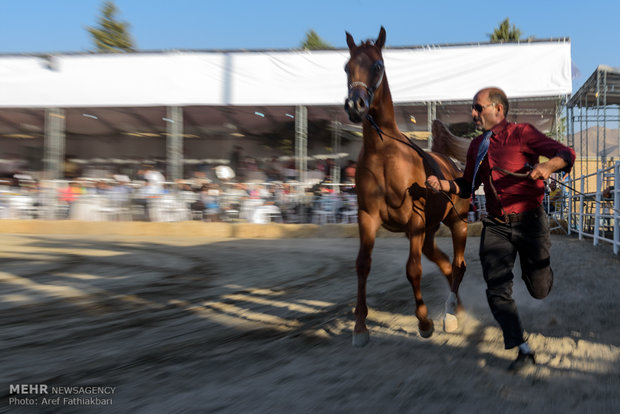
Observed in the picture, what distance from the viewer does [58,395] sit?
2.63 meters

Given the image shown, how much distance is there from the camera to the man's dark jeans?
3.30 metres

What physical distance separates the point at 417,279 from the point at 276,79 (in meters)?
13.5

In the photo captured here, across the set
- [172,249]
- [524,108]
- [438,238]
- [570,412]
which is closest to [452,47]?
[524,108]

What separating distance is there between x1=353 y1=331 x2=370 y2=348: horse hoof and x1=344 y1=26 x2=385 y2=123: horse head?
4.96ft

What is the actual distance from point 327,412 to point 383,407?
277 mm

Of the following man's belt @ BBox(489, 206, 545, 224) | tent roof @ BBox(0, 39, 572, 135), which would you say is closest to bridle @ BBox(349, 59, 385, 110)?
man's belt @ BBox(489, 206, 545, 224)

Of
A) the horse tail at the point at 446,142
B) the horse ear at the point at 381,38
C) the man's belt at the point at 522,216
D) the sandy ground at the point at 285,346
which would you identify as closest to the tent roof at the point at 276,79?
the horse tail at the point at 446,142

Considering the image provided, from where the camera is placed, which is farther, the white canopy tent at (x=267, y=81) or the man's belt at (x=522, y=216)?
the white canopy tent at (x=267, y=81)

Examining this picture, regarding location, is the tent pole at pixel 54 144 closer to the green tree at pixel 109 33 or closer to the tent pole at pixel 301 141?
the tent pole at pixel 301 141

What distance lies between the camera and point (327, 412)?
2455 mm

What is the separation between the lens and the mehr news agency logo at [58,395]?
2.54 metres

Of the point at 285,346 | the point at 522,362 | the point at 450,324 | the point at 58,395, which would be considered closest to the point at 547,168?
the point at 522,362

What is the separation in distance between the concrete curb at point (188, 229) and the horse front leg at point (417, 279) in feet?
32.9

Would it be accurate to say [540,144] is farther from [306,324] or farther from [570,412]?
[306,324]
